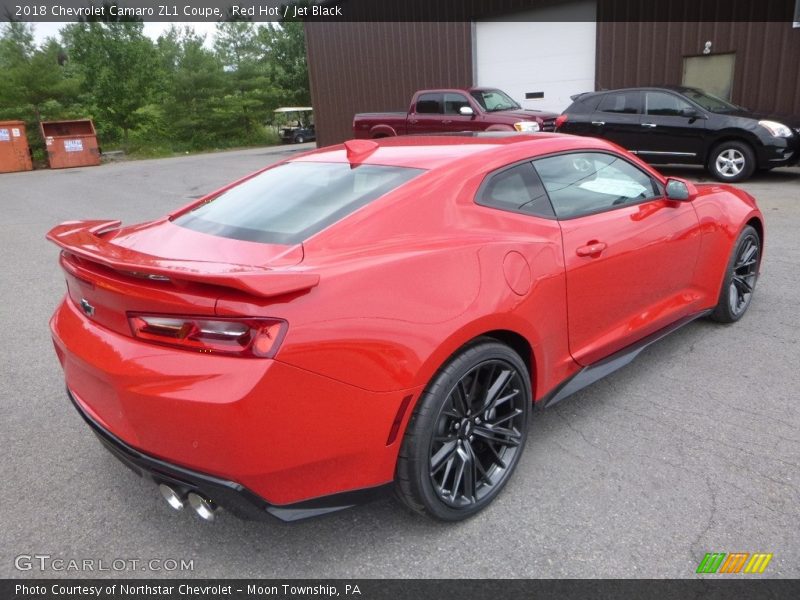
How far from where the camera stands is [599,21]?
14.6 m

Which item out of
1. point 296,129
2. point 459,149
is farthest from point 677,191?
point 296,129

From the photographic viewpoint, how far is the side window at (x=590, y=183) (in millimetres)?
3018

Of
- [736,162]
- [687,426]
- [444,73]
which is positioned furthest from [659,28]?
[687,426]

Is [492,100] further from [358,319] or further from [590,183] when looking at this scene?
[358,319]

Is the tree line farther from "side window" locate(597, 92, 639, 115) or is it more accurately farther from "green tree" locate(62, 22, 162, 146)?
"side window" locate(597, 92, 639, 115)

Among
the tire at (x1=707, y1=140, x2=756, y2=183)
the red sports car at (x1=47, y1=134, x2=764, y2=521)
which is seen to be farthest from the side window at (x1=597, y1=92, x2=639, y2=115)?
the red sports car at (x1=47, y1=134, x2=764, y2=521)

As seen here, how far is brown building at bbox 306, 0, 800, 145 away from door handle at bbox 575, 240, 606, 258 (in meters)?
12.2

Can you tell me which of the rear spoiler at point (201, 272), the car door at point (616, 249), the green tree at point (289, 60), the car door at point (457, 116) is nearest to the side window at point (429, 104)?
the car door at point (457, 116)

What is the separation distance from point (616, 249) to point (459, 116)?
35.3ft

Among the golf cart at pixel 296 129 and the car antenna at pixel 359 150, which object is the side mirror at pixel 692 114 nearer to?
the car antenna at pixel 359 150

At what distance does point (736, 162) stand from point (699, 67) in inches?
176

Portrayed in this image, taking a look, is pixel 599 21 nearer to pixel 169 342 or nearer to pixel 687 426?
pixel 687 426

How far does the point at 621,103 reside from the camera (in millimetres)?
11305

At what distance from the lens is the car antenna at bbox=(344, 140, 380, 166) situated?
3.02 m
